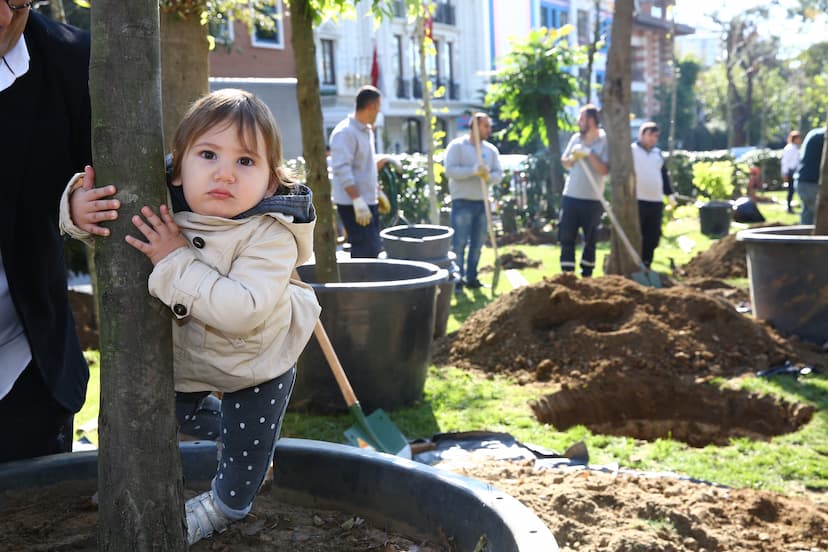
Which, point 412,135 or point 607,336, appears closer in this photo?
point 607,336

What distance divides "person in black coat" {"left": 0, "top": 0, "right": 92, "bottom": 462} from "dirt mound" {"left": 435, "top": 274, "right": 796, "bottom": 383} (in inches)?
175

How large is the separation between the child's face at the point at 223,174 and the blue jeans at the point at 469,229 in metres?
8.76

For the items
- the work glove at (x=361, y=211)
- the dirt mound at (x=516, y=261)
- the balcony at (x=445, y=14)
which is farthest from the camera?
the balcony at (x=445, y=14)

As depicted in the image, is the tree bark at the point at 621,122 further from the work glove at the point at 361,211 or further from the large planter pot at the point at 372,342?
the large planter pot at the point at 372,342

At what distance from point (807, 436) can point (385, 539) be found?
144 inches

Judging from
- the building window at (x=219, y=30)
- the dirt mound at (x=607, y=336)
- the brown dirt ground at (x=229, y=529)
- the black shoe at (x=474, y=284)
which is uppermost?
the building window at (x=219, y=30)

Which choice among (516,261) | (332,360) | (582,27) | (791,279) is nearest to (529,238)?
(516,261)

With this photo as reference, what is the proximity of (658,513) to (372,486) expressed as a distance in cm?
166

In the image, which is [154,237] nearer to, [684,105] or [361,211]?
[361,211]

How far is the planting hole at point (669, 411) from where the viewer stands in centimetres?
571

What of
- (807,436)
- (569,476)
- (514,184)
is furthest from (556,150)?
(569,476)

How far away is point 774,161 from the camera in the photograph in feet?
103

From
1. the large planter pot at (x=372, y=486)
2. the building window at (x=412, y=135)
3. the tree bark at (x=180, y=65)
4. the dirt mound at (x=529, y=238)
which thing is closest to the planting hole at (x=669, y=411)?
the tree bark at (x=180, y=65)

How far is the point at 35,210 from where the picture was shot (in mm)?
2238
